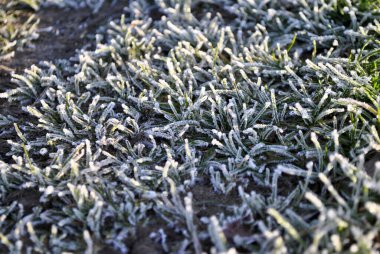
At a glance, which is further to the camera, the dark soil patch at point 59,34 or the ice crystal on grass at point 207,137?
the dark soil patch at point 59,34

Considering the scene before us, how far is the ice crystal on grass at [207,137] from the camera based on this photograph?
6.22ft

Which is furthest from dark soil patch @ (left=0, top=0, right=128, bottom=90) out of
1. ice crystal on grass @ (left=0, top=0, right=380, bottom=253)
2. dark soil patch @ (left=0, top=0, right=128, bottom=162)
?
ice crystal on grass @ (left=0, top=0, right=380, bottom=253)

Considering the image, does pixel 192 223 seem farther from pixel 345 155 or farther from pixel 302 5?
pixel 302 5

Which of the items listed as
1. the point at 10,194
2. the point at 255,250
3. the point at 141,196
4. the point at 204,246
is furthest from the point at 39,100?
the point at 255,250

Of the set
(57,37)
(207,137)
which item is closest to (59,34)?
(57,37)

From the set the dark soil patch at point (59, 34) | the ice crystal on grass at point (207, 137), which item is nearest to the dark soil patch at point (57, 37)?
the dark soil patch at point (59, 34)

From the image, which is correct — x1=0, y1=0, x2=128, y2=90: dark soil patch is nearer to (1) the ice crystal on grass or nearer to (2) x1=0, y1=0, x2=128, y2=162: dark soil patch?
(2) x1=0, y1=0, x2=128, y2=162: dark soil patch

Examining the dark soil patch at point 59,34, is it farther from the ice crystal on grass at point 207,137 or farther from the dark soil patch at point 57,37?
the ice crystal on grass at point 207,137

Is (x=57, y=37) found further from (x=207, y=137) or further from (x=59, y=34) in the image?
(x=207, y=137)

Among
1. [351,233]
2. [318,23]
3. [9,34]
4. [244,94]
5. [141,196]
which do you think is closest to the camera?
[351,233]

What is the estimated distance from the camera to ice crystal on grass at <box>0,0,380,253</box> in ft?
6.22

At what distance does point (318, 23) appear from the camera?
9.39ft

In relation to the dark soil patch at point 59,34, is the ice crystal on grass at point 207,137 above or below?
below

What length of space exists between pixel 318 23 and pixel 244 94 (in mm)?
786
